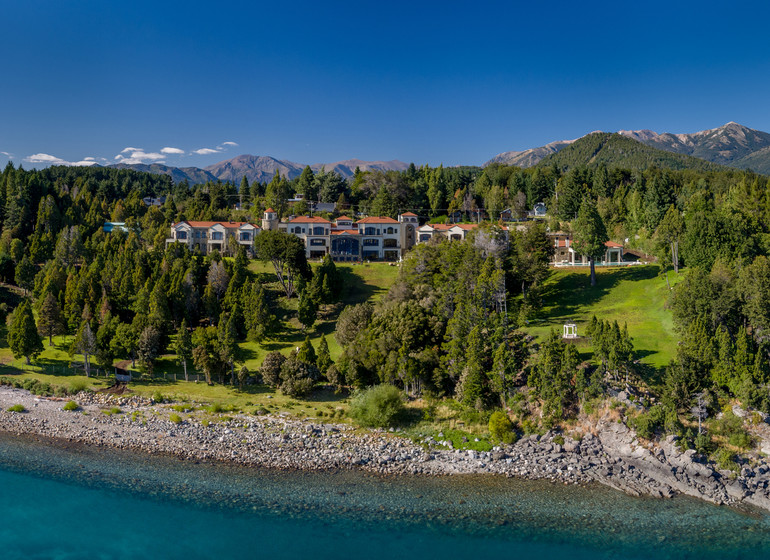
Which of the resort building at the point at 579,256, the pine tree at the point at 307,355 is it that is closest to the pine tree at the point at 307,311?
the pine tree at the point at 307,355

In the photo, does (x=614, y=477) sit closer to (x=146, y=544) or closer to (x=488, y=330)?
(x=488, y=330)

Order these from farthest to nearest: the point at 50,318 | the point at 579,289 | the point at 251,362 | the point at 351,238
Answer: the point at 351,238
the point at 579,289
the point at 50,318
the point at 251,362

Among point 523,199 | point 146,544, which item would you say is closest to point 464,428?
point 146,544

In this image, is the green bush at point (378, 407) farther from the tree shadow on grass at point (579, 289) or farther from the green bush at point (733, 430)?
the green bush at point (733, 430)

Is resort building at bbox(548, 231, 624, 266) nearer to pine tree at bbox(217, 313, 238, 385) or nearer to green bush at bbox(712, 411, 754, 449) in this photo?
green bush at bbox(712, 411, 754, 449)

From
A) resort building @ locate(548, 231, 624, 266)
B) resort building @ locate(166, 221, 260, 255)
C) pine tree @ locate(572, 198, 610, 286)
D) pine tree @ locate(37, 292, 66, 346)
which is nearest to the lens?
pine tree @ locate(37, 292, 66, 346)

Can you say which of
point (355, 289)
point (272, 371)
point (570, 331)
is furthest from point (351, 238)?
point (570, 331)

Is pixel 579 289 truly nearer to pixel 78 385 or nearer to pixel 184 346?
pixel 184 346

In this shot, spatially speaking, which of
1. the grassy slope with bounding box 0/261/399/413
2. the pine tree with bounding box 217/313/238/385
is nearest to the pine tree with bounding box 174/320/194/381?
the grassy slope with bounding box 0/261/399/413
